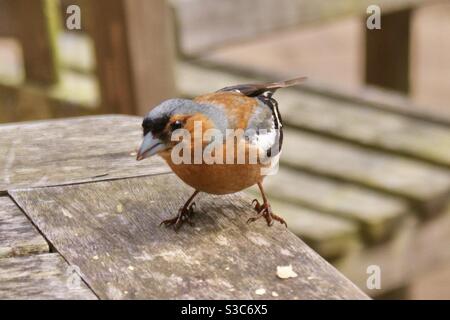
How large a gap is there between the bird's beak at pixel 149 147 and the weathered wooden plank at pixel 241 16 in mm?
2303

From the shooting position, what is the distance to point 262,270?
1.95 meters

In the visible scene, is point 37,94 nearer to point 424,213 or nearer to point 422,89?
point 424,213

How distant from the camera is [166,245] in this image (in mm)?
2111

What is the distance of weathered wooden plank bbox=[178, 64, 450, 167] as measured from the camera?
A: 448cm

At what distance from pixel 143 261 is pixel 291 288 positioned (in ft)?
1.06

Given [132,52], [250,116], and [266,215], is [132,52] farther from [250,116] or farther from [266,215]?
[266,215]

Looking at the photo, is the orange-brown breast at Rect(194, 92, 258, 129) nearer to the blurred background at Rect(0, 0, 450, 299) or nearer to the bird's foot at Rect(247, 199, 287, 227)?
the bird's foot at Rect(247, 199, 287, 227)

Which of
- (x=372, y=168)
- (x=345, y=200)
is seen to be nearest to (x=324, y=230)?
(x=345, y=200)

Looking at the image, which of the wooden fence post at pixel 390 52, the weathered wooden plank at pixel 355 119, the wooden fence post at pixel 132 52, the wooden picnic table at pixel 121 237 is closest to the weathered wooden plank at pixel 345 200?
Answer: the weathered wooden plank at pixel 355 119

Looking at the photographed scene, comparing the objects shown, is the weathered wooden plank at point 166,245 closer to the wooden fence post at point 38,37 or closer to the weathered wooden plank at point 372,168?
the weathered wooden plank at point 372,168

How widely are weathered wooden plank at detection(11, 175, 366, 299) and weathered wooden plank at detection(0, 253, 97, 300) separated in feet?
0.09

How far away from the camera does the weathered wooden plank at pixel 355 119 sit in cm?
448

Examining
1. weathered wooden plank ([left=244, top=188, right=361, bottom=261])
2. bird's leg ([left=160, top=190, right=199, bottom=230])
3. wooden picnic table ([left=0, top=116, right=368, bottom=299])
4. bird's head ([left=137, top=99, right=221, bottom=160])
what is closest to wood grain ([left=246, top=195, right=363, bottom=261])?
weathered wooden plank ([left=244, top=188, right=361, bottom=261])

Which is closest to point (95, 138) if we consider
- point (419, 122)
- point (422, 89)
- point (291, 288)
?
point (291, 288)
